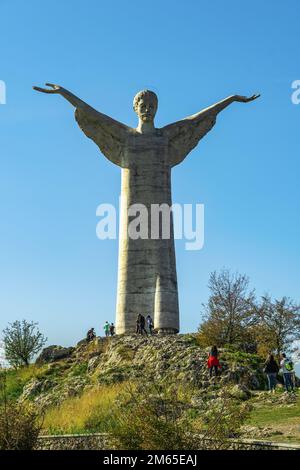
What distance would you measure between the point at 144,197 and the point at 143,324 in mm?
5866

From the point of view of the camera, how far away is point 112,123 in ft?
117

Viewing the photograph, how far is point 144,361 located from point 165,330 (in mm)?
5000

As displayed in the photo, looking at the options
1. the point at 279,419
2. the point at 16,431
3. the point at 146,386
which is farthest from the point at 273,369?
the point at 16,431

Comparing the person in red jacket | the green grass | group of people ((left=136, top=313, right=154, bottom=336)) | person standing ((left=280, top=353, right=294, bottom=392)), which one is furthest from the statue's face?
the green grass

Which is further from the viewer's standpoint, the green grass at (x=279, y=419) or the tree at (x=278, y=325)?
the tree at (x=278, y=325)

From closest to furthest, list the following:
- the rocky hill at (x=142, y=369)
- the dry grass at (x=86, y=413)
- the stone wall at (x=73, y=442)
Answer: the stone wall at (x=73, y=442) < the dry grass at (x=86, y=413) < the rocky hill at (x=142, y=369)

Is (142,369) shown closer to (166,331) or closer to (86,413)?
(166,331)

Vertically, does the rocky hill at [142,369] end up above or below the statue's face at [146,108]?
below

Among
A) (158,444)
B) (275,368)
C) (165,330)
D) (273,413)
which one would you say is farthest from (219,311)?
(158,444)

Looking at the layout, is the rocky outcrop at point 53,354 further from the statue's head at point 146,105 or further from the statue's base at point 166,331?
the statue's head at point 146,105

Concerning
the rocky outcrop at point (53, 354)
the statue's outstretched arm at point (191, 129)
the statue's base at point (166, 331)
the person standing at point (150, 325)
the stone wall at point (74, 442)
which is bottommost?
the stone wall at point (74, 442)

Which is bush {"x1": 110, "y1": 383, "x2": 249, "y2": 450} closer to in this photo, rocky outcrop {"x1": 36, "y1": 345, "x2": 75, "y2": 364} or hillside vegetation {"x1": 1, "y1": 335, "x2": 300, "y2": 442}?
hillside vegetation {"x1": 1, "y1": 335, "x2": 300, "y2": 442}

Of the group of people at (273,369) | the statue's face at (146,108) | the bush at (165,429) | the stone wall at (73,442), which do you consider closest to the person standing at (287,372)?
the group of people at (273,369)

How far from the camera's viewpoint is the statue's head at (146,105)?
35.7m
